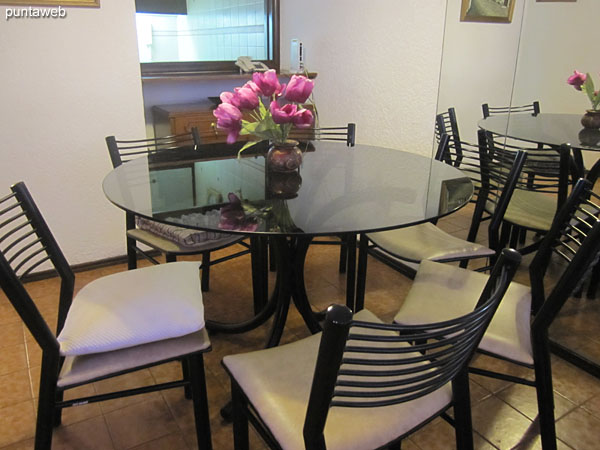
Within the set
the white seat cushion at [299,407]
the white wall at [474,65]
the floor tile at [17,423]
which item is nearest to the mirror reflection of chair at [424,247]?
the white seat cushion at [299,407]

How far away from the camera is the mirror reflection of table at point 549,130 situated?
2.45m

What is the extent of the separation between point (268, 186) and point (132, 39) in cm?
135

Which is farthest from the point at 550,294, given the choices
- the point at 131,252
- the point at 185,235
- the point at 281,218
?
the point at 131,252

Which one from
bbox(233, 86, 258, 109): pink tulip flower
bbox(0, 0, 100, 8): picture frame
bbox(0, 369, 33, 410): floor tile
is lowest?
bbox(0, 369, 33, 410): floor tile

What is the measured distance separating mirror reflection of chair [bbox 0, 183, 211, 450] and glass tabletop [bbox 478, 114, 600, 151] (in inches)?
78.5

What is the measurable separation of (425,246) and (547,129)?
4.04ft

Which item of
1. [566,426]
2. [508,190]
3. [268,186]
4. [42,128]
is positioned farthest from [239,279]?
[566,426]

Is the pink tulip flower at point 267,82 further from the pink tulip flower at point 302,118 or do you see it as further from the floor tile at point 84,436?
the floor tile at point 84,436

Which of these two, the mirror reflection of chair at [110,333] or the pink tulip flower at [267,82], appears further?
the pink tulip flower at [267,82]

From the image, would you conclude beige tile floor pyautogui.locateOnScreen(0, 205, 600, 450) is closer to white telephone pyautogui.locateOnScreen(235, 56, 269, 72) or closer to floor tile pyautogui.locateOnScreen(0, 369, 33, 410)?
floor tile pyautogui.locateOnScreen(0, 369, 33, 410)

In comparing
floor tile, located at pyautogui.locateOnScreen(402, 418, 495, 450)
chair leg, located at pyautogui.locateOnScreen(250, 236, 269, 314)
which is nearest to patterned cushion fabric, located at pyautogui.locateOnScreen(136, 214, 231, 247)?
chair leg, located at pyautogui.locateOnScreen(250, 236, 269, 314)

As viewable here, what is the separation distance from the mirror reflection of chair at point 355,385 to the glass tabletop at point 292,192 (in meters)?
0.33

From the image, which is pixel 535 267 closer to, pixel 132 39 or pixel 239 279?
pixel 239 279

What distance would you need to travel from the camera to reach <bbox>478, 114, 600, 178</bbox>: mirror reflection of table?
8.04ft
